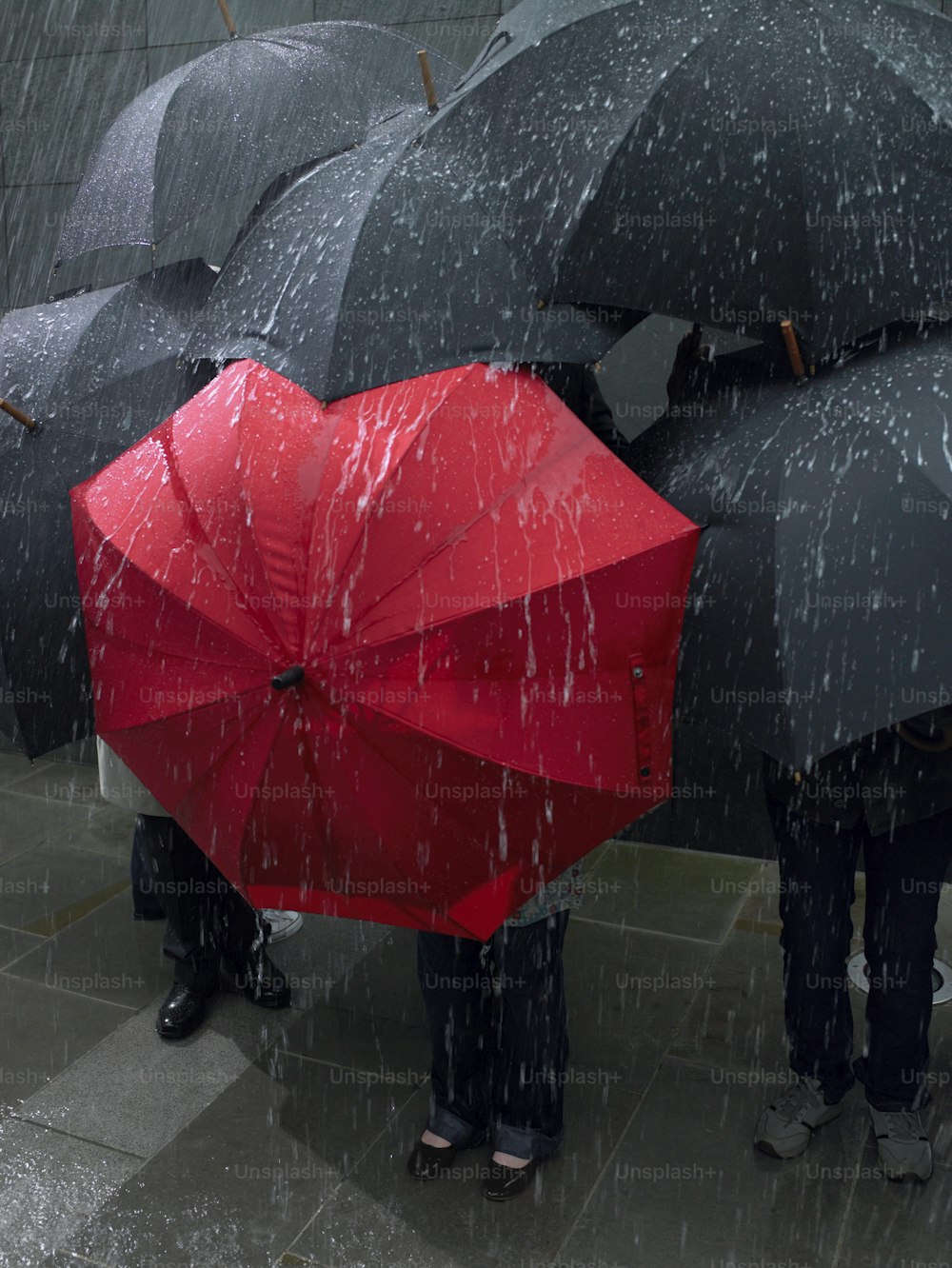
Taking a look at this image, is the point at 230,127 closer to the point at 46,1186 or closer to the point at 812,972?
the point at 812,972

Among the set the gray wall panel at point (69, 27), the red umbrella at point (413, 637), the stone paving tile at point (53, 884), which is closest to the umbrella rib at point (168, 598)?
the red umbrella at point (413, 637)

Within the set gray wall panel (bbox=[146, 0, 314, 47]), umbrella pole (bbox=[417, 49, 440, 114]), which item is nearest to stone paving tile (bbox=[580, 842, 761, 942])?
umbrella pole (bbox=[417, 49, 440, 114])

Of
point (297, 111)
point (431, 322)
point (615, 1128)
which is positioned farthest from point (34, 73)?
point (615, 1128)

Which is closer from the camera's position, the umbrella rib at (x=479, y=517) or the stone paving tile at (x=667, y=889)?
the umbrella rib at (x=479, y=517)

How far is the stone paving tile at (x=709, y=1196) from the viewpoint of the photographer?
144 inches

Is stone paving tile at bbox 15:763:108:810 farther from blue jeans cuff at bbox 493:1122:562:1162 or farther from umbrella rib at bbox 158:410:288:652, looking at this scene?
umbrella rib at bbox 158:410:288:652

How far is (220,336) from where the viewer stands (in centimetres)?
344

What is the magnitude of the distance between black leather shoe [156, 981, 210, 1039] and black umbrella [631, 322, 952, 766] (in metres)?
2.71

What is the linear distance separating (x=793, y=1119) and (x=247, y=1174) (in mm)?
1769

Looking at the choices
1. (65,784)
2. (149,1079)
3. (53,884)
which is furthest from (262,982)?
(65,784)

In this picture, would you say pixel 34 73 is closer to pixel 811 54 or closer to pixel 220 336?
pixel 220 336

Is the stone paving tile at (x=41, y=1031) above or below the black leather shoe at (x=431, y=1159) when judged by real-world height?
below

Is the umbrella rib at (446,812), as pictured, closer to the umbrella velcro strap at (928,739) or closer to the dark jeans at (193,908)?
the umbrella velcro strap at (928,739)

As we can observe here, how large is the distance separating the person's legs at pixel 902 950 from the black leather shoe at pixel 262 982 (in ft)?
7.39
